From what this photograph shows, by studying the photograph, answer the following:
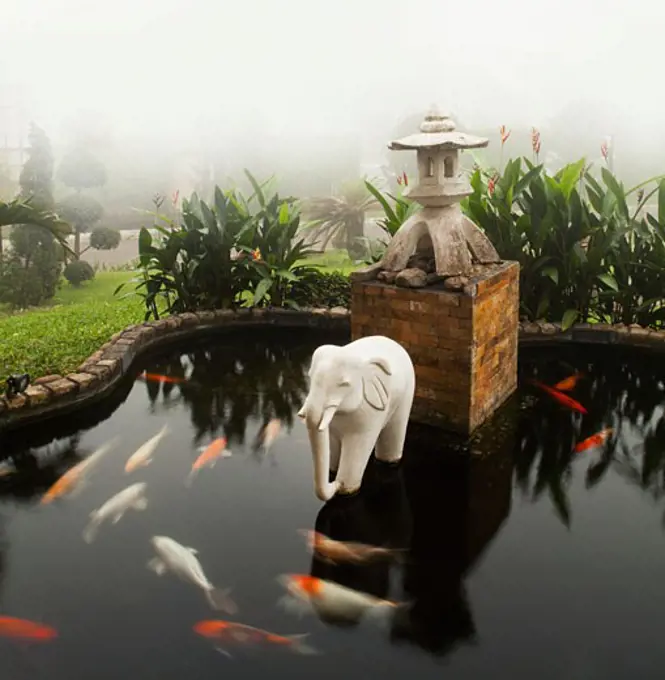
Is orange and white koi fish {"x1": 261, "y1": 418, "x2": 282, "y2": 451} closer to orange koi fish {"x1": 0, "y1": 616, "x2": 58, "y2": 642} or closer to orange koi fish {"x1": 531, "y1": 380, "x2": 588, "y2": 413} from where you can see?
orange koi fish {"x1": 0, "y1": 616, "x2": 58, "y2": 642}

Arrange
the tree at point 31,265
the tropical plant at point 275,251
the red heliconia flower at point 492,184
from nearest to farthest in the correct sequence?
the red heliconia flower at point 492,184, the tropical plant at point 275,251, the tree at point 31,265

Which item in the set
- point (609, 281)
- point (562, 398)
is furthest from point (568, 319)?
point (562, 398)

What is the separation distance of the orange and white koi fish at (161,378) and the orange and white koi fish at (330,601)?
83.4 inches

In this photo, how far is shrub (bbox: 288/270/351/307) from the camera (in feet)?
17.6

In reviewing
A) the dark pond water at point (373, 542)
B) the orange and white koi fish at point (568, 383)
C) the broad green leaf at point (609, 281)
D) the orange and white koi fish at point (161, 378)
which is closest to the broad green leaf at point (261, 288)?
the orange and white koi fish at point (161, 378)

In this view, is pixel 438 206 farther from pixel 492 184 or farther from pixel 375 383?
pixel 492 184

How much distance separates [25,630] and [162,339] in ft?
9.64

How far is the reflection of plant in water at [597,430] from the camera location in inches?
112

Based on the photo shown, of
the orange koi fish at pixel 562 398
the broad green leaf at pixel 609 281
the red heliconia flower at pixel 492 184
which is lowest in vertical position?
the orange koi fish at pixel 562 398

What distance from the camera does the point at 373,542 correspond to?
241 centimetres

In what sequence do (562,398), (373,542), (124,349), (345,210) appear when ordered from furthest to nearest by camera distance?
(345,210) → (124,349) → (562,398) → (373,542)

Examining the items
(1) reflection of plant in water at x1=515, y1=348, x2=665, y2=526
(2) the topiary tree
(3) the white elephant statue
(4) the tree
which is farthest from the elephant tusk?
(2) the topiary tree

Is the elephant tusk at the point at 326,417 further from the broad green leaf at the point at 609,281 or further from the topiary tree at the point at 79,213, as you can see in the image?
the topiary tree at the point at 79,213

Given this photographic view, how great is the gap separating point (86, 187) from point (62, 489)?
21.4ft
